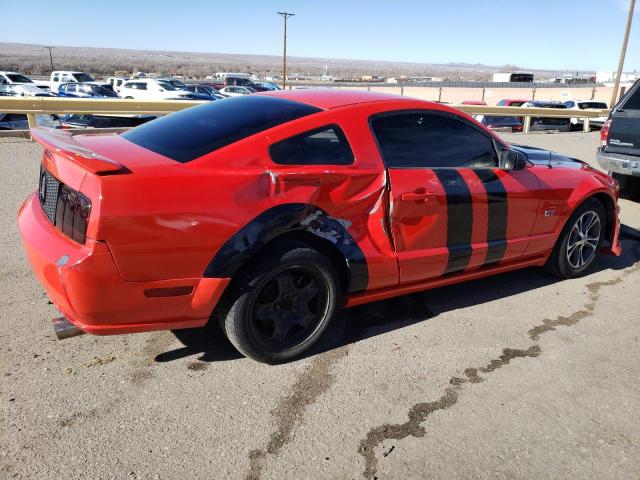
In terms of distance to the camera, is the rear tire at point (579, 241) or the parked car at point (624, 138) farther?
the parked car at point (624, 138)

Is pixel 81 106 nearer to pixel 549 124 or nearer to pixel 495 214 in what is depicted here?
pixel 495 214

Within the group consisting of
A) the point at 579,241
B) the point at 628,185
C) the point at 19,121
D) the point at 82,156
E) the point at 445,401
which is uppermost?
the point at 82,156

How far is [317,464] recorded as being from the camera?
8.04 feet

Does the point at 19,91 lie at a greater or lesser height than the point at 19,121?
greater

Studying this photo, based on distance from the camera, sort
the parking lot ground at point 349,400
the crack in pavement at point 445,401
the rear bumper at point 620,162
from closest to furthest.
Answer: the parking lot ground at point 349,400, the crack in pavement at point 445,401, the rear bumper at point 620,162

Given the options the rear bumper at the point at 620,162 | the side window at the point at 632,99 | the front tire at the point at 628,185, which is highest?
the side window at the point at 632,99

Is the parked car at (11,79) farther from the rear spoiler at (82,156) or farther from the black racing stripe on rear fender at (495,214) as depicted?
the black racing stripe on rear fender at (495,214)

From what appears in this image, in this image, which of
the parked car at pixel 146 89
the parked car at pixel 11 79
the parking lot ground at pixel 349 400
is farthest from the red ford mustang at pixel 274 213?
the parked car at pixel 11 79

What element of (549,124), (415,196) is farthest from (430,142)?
(549,124)

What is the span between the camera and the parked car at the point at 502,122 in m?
17.5

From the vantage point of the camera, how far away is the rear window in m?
3.04

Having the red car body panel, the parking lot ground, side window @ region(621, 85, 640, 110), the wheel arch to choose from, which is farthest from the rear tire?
side window @ region(621, 85, 640, 110)

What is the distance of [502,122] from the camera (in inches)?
700

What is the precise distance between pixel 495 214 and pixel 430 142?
763 mm
